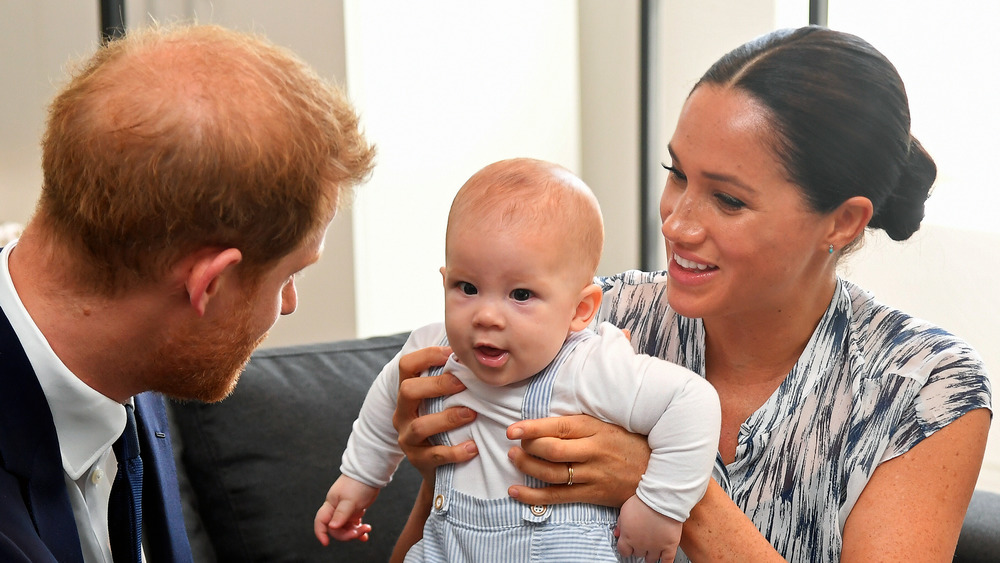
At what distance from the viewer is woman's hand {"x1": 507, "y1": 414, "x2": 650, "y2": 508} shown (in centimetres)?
134

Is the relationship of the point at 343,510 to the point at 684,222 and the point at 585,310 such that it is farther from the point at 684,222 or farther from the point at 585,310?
the point at 684,222

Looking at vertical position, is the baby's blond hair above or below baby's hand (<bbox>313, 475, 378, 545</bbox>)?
above

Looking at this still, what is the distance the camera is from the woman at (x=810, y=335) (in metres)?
1.47

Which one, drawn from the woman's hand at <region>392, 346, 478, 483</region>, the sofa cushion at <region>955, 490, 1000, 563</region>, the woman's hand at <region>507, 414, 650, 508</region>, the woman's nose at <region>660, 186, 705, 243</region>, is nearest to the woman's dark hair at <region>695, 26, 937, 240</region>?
the woman's nose at <region>660, 186, 705, 243</region>

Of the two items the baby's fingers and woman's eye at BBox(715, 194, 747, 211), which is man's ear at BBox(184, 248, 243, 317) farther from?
woman's eye at BBox(715, 194, 747, 211)

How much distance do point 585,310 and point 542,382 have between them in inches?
5.0

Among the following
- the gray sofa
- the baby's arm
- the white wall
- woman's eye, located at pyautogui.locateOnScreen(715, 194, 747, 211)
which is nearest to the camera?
the baby's arm

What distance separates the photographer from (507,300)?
4.39 feet

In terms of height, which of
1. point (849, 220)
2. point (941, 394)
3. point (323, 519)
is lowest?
point (323, 519)

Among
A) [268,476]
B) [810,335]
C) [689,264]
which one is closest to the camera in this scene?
[689,264]

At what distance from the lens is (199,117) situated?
1190 mm

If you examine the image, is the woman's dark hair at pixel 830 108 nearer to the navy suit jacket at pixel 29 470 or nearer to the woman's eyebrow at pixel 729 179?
the woman's eyebrow at pixel 729 179

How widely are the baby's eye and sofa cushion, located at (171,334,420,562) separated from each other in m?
0.96

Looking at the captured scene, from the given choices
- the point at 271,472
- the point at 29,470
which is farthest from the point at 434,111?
the point at 29,470
